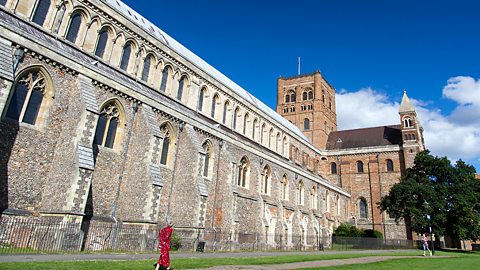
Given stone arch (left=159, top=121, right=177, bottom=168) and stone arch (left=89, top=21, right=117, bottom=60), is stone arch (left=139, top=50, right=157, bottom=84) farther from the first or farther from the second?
stone arch (left=159, top=121, right=177, bottom=168)

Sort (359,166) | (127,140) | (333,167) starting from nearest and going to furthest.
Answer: (127,140)
(359,166)
(333,167)

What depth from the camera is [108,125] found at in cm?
1680

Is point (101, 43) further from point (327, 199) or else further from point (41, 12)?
point (327, 199)

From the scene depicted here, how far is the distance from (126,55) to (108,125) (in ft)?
24.3

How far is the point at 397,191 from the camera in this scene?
120ft

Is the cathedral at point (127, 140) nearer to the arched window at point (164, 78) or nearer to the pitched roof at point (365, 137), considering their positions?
the arched window at point (164, 78)

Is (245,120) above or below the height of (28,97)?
above

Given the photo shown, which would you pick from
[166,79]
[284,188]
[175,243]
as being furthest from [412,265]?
[166,79]

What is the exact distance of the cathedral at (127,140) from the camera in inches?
522

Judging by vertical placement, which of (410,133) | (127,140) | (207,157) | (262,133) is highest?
(410,133)

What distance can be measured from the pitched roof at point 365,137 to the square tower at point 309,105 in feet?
5.32

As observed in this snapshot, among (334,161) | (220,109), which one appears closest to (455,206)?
(334,161)

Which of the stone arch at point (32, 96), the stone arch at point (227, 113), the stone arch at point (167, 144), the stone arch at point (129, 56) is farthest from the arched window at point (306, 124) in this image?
the stone arch at point (32, 96)

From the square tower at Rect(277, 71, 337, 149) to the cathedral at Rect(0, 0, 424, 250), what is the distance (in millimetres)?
17424
